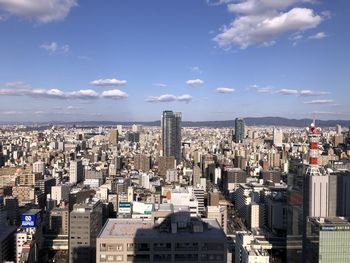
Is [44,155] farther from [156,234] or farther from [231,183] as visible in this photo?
[156,234]

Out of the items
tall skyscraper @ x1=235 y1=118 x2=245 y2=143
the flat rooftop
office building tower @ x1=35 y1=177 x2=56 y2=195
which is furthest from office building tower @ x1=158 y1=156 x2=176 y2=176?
the flat rooftop

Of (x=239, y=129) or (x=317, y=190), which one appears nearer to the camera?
(x=317, y=190)

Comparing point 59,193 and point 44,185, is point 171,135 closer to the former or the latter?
point 44,185

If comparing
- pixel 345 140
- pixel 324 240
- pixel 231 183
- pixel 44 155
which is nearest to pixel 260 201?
pixel 231 183

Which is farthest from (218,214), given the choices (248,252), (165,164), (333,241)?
(165,164)

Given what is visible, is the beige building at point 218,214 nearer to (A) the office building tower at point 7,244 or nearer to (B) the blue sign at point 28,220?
(B) the blue sign at point 28,220

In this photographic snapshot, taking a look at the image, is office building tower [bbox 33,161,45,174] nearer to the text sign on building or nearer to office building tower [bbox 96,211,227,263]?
the text sign on building
